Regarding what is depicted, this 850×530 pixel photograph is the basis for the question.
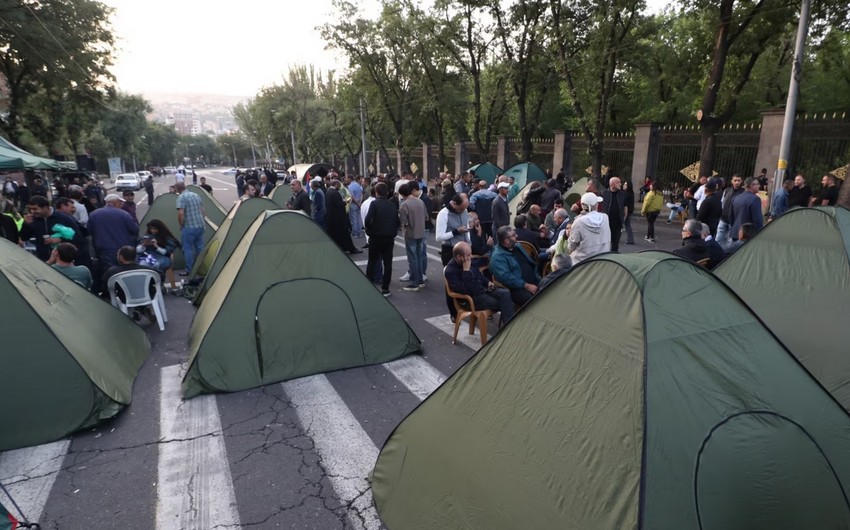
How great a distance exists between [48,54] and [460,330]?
2163 cm

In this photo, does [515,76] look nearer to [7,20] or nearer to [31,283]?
[7,20]

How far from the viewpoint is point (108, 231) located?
24.1 feet

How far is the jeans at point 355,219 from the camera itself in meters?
13.3

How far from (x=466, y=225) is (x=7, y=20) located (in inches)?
757

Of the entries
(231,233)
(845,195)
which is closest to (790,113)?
(845,195)

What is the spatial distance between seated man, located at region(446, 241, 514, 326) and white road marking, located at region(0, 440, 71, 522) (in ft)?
13.5

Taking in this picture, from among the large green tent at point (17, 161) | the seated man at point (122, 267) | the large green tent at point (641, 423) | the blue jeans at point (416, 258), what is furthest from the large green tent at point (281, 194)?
Result: the large green tent at point (641, 423)

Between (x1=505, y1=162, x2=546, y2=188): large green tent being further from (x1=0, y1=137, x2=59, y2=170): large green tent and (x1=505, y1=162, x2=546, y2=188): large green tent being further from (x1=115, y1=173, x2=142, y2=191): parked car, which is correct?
(x1=115, y1=173, x2=142, y2=191): parked car

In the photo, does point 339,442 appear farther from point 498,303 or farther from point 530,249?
point 530,249

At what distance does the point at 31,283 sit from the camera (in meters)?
4.55

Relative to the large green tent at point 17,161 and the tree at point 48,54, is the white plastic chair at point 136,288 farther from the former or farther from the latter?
the tree at point 48,54

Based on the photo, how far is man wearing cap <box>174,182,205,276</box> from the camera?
880cm


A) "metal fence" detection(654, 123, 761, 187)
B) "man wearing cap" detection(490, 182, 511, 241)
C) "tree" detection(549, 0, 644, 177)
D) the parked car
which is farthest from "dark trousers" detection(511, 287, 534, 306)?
the parked car

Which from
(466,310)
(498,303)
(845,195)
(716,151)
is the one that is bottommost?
(466,310)
